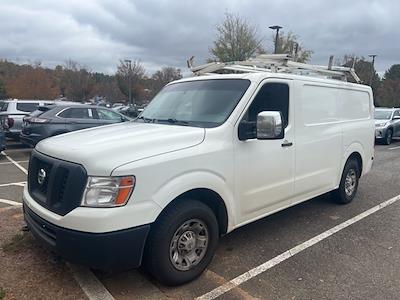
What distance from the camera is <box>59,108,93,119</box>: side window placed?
35.8 ft

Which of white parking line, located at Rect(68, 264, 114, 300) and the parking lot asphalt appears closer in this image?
white parking line, located at Rect(68, 264, 114, 300)

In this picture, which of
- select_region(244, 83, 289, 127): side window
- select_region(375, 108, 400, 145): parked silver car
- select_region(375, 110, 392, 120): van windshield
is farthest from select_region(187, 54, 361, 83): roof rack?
select_region(375, 110, 392, 120): van windshield

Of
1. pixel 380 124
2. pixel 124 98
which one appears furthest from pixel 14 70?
pixel 380 124

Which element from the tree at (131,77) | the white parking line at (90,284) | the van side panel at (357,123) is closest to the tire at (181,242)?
the white parking line at (90,284)

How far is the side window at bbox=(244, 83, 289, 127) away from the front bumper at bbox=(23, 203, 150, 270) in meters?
1.71

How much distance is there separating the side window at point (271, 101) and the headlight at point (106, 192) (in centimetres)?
158

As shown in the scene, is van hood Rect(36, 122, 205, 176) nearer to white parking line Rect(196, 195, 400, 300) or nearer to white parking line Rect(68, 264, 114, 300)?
white parking line Rect(68, 264, 114, 300)

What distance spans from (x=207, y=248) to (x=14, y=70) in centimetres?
4960

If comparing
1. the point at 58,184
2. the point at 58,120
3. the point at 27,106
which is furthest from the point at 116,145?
the point at 27,106

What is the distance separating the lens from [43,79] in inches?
1529

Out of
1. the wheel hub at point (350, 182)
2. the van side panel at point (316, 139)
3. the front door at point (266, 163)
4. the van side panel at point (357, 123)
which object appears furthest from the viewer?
the wheel hub at point (350, 182)

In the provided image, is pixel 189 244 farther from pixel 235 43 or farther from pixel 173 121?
pixel 235 43

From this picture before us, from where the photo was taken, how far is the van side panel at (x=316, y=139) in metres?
4.59

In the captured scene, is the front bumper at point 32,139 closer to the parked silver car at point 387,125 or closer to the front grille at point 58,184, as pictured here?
the front grille at point 58,184
